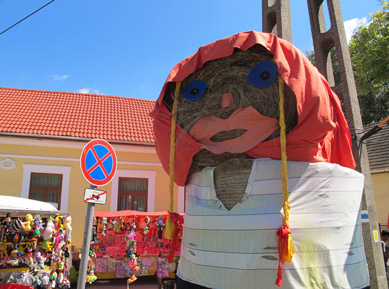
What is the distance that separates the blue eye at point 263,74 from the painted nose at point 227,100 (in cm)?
21

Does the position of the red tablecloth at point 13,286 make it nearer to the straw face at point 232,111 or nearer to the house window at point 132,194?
the straw face at point 232,111

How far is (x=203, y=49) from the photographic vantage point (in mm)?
2592

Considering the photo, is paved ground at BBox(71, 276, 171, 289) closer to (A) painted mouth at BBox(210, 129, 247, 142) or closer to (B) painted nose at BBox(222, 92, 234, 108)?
(A) painted mouth at BBox(210, 129, 247, 142)

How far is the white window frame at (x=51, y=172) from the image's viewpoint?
34.9 feet

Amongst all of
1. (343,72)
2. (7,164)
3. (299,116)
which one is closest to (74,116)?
(7,164)

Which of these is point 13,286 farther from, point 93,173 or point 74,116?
point 74,116

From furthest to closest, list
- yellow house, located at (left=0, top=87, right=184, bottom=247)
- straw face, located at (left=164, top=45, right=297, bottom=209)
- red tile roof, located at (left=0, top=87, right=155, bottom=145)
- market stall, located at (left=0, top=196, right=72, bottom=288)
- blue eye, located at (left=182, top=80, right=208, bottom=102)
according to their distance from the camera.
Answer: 1. red tile roof, located at (left=0, top=87, right=155, bottom=145)
2. yellow house, located at (left=0, top=87, right=184, bottom=247)
3. market stall, located at (left=0, top=196, right=72, bottom=288)
4. blue eye, located at (left=182, top=80, right=208, bottom=102)
5. straw face, located at (left=164, top=45, right=297, bottom=209)

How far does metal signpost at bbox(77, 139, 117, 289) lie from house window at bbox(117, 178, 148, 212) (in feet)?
23.6

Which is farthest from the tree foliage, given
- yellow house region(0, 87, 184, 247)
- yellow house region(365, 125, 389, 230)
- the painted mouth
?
the painted mouth

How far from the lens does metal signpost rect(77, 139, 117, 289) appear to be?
13.4 feet

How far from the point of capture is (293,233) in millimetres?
2150

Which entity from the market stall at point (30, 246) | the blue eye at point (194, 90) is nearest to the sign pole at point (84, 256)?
the market stall at point (30, 246)

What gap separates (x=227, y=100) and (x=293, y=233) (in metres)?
1.10

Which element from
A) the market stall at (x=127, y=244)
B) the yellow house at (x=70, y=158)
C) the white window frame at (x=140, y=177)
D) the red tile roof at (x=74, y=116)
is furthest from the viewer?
the red tile roof at (x=74, y=116)
